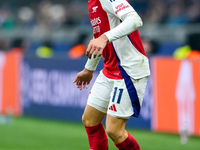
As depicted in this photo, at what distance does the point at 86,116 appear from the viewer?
208 inches

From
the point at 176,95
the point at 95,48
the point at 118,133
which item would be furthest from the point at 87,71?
the point at 176,95

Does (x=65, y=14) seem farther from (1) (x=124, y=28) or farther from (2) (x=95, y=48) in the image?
(2) (x=95, y=48)

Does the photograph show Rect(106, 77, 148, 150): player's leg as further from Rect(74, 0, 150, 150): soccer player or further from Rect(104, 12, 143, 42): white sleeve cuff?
Rect(104, 12, 143, 42): white sleeve cuff

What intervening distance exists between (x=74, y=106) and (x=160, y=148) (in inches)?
125

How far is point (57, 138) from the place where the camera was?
874 centimetres

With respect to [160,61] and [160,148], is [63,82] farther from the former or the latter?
[160,148]

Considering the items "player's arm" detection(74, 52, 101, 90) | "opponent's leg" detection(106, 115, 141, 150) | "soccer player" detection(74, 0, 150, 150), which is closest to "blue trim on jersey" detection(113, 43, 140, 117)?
"soccer player" detection(74, 0, 150, 150)

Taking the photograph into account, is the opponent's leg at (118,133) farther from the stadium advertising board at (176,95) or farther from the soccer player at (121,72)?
the stadium advertising board at (176,95)

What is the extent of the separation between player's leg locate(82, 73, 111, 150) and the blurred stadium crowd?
7607 mm

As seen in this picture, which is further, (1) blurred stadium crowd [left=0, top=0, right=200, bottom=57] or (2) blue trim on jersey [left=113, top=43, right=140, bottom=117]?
(1) blurred stadium crowd [left=0, top=0, right=200, bottom=57]

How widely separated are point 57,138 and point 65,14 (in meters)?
9.28

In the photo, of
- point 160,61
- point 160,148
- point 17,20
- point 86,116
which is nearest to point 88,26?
point 17,20

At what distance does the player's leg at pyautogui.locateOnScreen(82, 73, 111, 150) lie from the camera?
5242 millimetres

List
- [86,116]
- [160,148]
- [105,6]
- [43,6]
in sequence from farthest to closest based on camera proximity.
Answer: [43,6], [160,148], [86,116], [105,6]
